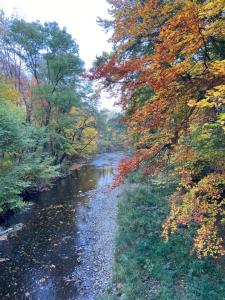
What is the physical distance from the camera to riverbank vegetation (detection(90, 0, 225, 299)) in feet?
15.1

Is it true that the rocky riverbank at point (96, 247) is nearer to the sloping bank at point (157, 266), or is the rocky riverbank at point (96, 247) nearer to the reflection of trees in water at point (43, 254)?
the reflection of trees in water at point (43, 254)

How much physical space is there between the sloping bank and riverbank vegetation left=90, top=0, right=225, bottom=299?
25 millimetres

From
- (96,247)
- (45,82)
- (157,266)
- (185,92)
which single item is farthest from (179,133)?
(45,82)

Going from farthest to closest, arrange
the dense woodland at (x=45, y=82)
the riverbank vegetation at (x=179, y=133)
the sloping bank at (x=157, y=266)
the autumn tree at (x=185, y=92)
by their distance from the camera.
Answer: the dense woodland at (x=45, y=82), the sloping bank at (x=157, y=266), the riverbank vegetation at (x=179, y=133), the autumn tree at (x=185, y=92)

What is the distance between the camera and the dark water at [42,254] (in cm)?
697

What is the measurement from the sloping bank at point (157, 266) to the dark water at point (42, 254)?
1.72 m

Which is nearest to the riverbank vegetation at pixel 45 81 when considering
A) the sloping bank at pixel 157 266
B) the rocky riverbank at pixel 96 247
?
the rocky riverbank at pixel 96 247

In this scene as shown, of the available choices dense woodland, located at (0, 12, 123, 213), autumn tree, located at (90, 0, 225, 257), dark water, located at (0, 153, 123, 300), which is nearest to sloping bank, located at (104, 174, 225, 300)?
autumn tree, located at (90, 0, 225, 257)

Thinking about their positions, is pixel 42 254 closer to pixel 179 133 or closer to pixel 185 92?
pixel 179 133

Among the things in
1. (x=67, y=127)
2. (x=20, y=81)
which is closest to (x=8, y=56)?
(x=20, y=81)

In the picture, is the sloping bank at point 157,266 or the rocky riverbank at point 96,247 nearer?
the sloping bank at point 157,266

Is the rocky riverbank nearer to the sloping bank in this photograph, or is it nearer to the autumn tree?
the sloping bank

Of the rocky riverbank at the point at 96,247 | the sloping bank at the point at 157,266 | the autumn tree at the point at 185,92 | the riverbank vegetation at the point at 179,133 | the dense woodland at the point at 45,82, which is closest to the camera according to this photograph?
the autumn tree at the point at 185,92

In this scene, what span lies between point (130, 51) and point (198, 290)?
8182mm
